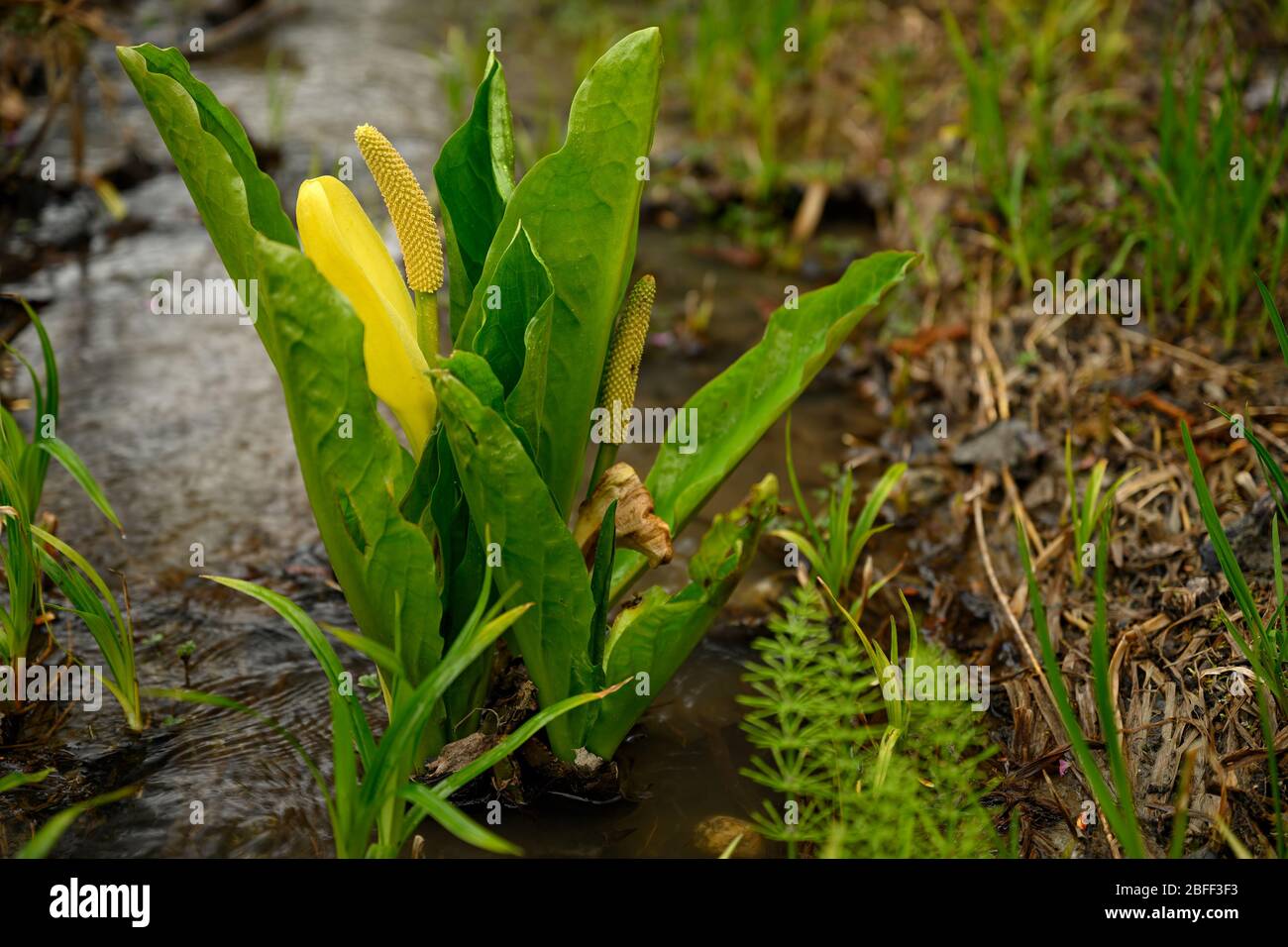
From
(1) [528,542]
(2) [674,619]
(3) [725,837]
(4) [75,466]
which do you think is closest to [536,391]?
(1) [528,542]

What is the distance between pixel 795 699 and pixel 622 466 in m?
0.55

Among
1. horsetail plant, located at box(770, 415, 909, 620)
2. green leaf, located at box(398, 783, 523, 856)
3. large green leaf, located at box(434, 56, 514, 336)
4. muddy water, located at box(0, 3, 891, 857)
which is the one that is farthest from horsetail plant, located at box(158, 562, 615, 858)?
horsetail plant, located at box(770, 415, 909, 620)

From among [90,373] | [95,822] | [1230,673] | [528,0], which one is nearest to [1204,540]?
[1230,673]

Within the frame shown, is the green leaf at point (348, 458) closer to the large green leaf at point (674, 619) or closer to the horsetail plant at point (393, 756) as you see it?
the horsetail plant at point (393, 756)

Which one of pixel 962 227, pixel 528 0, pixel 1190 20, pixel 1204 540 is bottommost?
pixel 1204 540

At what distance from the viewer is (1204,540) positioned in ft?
8.02

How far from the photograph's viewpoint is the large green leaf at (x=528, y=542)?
1579 mm

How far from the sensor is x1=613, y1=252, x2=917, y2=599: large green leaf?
182 cm

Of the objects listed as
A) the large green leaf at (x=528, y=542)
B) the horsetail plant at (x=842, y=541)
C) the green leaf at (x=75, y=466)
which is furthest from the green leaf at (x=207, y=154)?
the horsetail plant at (x=842, y=541)

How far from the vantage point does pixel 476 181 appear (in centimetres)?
190

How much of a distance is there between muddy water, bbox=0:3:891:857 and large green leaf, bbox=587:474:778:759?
0.23m

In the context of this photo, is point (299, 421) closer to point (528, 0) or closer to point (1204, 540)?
point (1204, 540)

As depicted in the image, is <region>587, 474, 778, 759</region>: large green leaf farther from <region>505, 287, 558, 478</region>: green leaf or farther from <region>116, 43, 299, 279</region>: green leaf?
<region>116, 43, 299, 279</region>: green leaf
